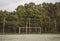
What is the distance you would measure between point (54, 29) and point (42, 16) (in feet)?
6.75

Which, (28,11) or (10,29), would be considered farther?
(28,11)

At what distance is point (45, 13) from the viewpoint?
2073cm

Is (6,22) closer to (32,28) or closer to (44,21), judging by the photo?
(32,28)

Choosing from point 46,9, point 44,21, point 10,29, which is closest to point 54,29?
point 44,21

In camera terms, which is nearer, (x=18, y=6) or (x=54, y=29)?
(x=54, y=29)

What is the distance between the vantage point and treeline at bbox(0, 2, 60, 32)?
20.0 metres

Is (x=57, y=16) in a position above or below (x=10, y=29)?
above

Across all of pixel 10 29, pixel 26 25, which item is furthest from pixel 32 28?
pixel 10 29

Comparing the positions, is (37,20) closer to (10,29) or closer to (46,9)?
(46,9)

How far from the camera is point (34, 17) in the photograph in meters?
21.5

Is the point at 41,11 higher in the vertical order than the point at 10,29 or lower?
higher

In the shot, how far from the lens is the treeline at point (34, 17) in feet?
65.6

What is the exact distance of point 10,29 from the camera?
64.3 ft

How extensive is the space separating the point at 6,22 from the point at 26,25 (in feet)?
7.64
